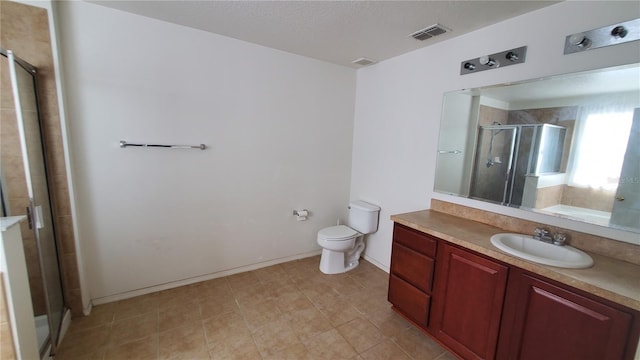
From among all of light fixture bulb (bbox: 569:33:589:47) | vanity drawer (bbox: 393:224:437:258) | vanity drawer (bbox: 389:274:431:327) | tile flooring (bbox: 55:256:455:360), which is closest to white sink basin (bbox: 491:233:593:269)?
vanity drawer (bbox: 393:224:437:258)

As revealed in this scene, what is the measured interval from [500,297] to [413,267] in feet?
1.98

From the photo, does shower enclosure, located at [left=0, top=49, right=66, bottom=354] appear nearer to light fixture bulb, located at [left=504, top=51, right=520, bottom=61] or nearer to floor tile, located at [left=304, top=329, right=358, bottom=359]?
floor tile, located at [left=304, top=329, right=358, bottom=359]

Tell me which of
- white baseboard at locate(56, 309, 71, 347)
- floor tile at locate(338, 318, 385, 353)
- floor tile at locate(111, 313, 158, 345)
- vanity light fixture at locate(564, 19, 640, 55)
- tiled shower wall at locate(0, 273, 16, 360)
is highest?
vanity light fixture at locate(564, 19, 640, 55)

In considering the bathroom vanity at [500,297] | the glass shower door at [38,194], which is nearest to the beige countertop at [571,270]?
the bathroom vanity at [500,297]

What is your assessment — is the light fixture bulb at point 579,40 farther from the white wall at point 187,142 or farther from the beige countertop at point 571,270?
the white wall at point 187,142

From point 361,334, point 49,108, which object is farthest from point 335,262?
point 49,108

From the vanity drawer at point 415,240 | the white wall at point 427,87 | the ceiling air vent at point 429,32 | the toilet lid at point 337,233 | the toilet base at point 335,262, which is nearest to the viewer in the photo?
the white wall at point 427,87

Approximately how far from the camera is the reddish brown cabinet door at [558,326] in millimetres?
1123

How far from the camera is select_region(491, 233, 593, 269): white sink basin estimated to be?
1.33m

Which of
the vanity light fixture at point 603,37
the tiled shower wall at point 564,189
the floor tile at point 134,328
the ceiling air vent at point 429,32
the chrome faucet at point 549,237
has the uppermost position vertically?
the ceiling air vent at point 429,32

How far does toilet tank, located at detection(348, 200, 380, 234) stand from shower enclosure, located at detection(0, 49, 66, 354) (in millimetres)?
2641

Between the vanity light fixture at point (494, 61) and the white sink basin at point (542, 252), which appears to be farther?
the vanity light fixture at point (494, 61)

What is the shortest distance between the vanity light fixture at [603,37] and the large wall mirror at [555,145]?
0.15 metres

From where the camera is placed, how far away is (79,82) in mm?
1959
